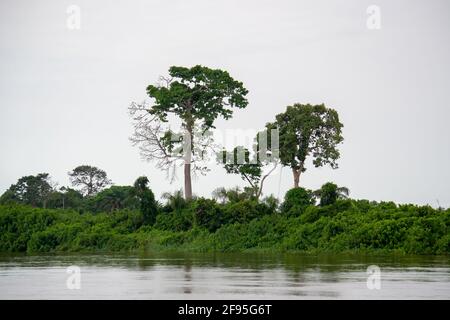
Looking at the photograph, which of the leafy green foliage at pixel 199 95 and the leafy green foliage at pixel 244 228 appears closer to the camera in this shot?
the leafy green foliage at pixel 244 228

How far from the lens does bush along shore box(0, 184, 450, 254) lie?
118ft

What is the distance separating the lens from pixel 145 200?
48.7 meters

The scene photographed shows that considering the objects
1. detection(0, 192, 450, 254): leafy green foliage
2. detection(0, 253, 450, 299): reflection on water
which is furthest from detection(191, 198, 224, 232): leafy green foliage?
detection(0, 253, 450, 299): reflection on water

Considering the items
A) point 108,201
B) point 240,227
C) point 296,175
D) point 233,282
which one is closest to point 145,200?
point 240,227

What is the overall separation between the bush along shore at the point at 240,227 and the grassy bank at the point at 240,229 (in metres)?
0.04

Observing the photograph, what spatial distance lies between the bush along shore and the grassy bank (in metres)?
0.04

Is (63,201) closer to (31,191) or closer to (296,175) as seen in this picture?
(31,191)

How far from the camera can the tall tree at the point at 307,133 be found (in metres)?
48.9

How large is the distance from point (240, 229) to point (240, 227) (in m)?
0.23

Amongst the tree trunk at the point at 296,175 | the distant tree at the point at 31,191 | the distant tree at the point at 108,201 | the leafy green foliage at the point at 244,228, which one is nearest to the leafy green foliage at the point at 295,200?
the leafy green foliage at the point at 244,228

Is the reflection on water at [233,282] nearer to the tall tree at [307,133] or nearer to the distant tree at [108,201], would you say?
the tall tree at [307,133]
